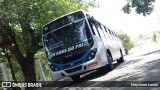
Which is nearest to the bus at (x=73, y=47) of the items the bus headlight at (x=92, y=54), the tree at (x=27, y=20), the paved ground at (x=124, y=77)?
the bus headlight at (x=92, y=54)

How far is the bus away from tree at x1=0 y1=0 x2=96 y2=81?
10.3ft

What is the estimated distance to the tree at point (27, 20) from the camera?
50.8 ft

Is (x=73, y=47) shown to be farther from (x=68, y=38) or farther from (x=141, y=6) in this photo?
(x=141, y=6)

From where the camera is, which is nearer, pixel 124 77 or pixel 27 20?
pixel 124 77

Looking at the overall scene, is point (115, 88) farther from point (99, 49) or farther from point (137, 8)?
point (137, 8)

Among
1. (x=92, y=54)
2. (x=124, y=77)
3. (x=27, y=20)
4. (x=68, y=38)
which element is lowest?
(x=124, y=77)

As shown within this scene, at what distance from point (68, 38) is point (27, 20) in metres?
6.05

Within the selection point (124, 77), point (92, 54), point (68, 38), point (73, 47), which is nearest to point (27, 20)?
point (68, 38)

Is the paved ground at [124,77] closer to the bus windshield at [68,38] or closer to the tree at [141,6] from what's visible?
the bus windshield at [68,38]

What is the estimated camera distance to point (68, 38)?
12766mm

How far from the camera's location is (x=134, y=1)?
3334cm

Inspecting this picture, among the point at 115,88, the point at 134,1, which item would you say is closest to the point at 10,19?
the point at 115,88

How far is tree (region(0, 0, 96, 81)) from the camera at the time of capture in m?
15.5

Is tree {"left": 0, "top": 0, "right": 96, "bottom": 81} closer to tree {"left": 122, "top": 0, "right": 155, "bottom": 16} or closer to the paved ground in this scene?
the paved ground
